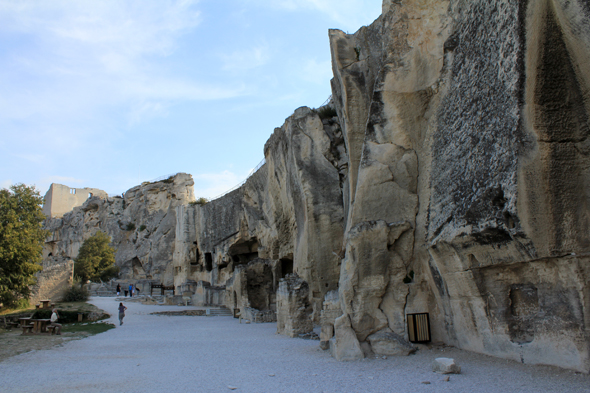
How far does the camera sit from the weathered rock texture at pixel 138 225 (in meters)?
38.1

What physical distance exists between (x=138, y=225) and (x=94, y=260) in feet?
28.2

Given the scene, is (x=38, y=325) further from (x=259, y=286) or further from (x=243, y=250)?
(x=243, y=250)

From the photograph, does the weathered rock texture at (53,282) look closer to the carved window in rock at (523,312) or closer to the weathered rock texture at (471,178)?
the weathered rock texture at (471,178)

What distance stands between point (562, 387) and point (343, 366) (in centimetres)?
326

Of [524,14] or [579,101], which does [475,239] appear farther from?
[524,14]

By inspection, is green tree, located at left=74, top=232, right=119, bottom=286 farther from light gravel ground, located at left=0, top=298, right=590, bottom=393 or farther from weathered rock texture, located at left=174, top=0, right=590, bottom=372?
weathered rock texture, located at left=174, top=0, right=590, bottom=372

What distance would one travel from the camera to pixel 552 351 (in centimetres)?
561

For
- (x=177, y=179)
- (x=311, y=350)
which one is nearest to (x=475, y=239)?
(x=311, y=350)

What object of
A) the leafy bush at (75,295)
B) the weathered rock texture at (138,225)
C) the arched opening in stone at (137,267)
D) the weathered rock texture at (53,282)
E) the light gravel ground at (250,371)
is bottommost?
the light gravel ground at (250,371)

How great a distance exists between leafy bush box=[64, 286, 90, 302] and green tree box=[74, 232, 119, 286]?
39.1 feet

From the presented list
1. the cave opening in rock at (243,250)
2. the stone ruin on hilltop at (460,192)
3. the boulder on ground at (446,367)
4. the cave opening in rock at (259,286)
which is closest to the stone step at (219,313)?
the cave opening in rock at (259,286)

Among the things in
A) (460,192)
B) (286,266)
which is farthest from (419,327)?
(286,266)

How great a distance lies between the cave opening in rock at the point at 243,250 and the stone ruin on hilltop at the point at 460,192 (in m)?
13.4

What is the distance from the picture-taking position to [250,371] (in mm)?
6930
